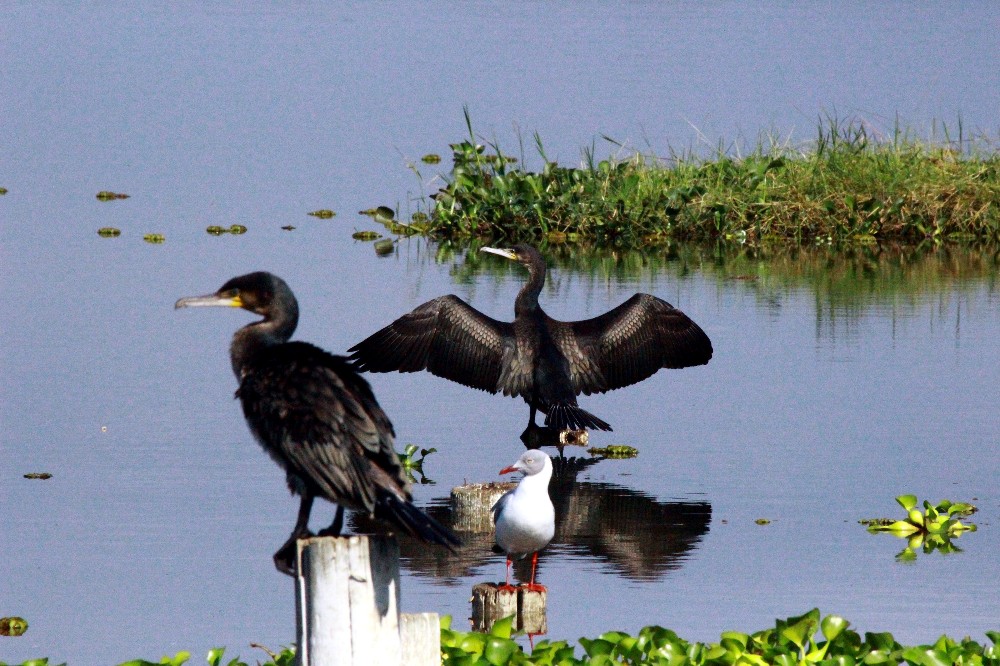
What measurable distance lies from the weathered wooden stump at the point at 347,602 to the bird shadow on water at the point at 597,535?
7.33ft

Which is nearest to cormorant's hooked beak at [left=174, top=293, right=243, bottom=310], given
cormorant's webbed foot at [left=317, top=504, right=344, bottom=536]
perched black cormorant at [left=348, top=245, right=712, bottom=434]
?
cormorant's webbed foot at [left=317, top=504, right=344, bottom=536]

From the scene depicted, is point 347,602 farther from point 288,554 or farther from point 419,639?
point 288,554

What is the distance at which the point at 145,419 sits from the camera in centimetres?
984

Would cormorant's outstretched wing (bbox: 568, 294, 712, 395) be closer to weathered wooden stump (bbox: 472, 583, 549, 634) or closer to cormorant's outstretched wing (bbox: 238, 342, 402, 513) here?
weathered wooden stump (bbox: 472, 583, 549, 634)

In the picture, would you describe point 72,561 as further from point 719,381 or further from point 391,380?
point 719,381

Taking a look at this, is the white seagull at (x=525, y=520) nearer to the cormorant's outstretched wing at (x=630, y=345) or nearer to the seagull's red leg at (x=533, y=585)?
the seagull's red leg at (x=533, y=585)

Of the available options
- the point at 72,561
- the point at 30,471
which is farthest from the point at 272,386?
the point at 30,471

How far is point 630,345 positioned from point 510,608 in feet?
14.3

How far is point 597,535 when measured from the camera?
7.72m

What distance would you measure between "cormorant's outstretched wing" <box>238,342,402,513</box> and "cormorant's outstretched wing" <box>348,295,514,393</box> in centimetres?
468

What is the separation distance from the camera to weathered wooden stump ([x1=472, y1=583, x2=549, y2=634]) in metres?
6.24

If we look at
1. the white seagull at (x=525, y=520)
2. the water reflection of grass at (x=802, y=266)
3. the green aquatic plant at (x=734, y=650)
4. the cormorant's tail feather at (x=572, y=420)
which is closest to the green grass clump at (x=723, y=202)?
the water reflection of grass at (x=802, y=266)

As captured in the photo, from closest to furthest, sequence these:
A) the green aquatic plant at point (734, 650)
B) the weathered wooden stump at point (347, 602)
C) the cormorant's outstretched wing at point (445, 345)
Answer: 1. the weathered wooden stump at point (347, 602)
2. the green aquatic plant at point (734, 650)
3. the cormorant's outstretched wing at point (445, 345)

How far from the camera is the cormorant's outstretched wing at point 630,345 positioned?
10.4 meters
